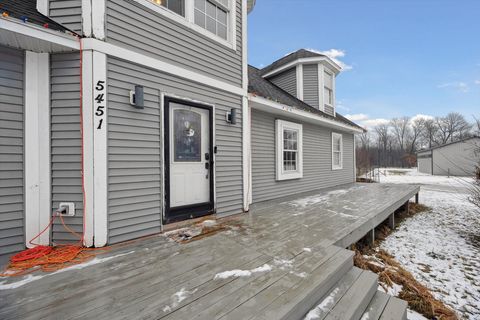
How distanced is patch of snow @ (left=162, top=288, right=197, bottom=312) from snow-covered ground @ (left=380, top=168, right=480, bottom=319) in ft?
10.3

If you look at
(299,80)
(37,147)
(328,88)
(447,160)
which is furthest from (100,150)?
(447,160)

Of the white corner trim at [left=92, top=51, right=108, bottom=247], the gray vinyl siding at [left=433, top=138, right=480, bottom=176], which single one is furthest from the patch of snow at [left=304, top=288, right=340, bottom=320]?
the gray vinyl siding at [left=433, top=138, right=480, bottom=176]

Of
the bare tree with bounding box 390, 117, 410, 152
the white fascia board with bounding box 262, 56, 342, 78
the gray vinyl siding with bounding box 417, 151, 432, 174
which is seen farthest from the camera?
the bare tree with bounding box 390, 117, 410, 152

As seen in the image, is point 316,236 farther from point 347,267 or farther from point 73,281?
point 73,281

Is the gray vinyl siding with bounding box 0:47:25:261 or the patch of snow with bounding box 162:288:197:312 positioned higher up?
the gray vinyl siding with bounding box 0:47:25:261

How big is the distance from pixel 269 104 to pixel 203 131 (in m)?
2.00

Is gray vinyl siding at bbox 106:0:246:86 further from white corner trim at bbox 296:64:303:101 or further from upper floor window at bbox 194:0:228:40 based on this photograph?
white corner trim at bbox 296:64:303:101

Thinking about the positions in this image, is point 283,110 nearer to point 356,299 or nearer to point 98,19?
point 98,19

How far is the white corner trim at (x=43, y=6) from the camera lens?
2.55 m

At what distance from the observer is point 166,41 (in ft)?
9.93

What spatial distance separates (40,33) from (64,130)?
1018 mm

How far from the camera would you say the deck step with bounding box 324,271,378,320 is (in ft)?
5.39

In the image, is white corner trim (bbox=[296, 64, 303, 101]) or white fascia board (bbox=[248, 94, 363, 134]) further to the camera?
white corner trim (bbox=[296, 64, 303, 101])

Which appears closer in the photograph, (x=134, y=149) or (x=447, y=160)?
(x=134, y=149)
